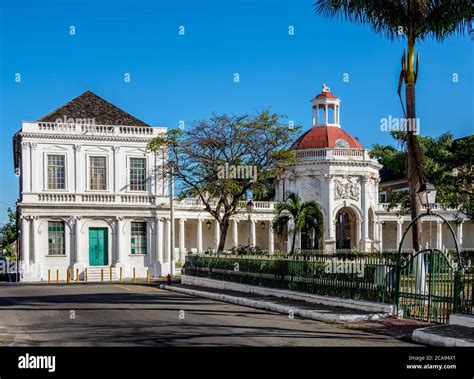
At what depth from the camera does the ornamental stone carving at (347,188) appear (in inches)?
2159

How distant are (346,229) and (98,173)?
25568 mm

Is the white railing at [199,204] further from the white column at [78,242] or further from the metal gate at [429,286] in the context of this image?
the metal gate at [429,286]

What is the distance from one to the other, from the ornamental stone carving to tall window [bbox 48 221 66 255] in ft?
71.3

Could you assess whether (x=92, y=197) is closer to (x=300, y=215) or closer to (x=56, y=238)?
(x=56, y=238)

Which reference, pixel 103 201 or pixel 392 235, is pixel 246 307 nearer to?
pixel 103 201

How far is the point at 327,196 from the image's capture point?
54406mm

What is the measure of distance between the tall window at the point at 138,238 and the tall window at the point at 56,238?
4371 millimetres

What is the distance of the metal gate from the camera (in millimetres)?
15539

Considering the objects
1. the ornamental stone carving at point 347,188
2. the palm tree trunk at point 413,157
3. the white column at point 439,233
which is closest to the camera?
the palm tree trunk at point 413,157

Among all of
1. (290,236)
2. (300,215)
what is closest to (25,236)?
(300,215)

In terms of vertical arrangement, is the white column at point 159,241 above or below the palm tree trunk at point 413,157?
below

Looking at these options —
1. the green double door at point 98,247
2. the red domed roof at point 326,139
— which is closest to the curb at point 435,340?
the green double door at point 98,247

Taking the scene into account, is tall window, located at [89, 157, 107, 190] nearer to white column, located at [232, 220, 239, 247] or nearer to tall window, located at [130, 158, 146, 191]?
tall window, located at [130, 158, 146, 191]
